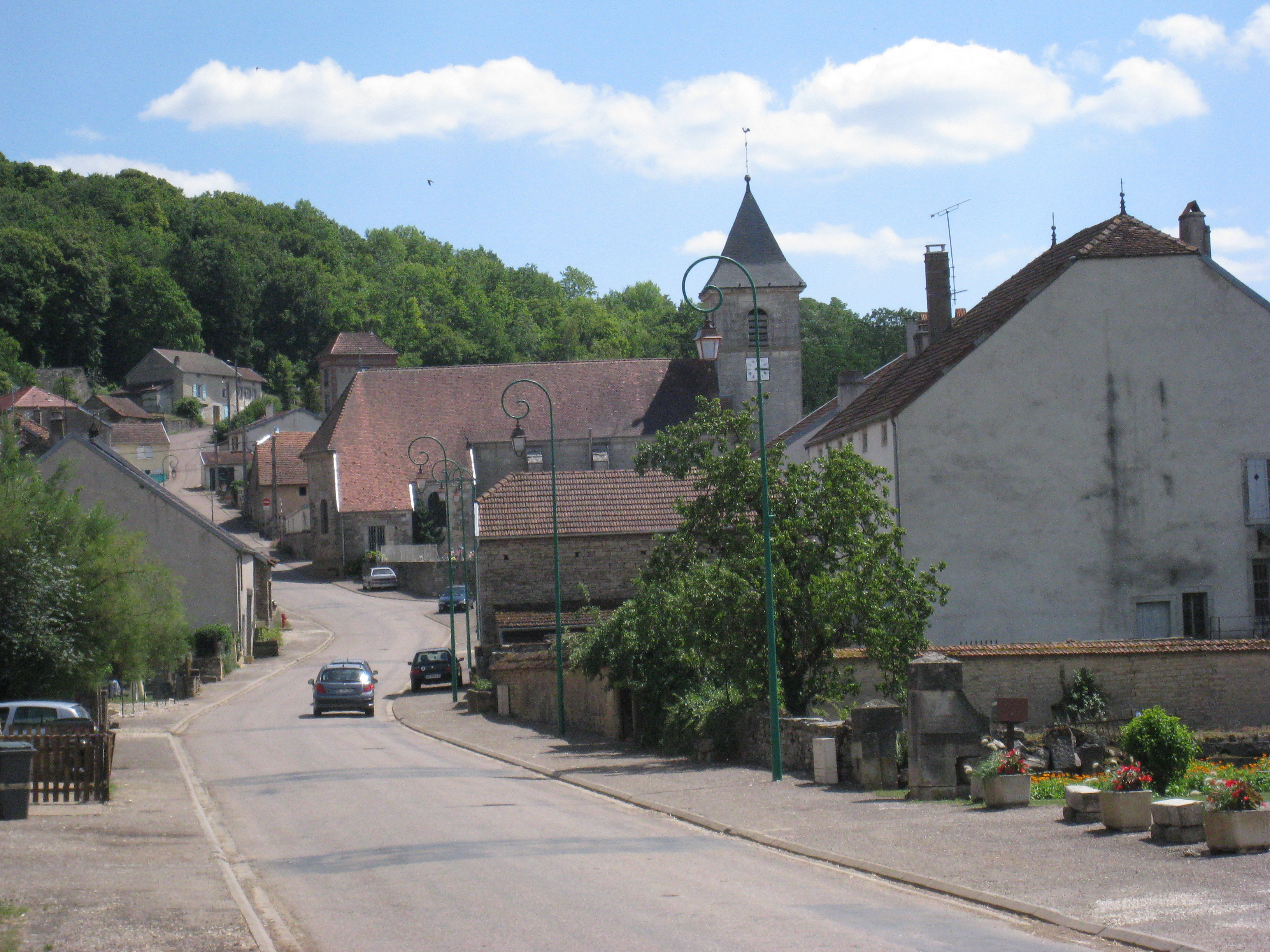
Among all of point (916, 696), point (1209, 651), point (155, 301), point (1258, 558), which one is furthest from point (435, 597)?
point (155, 301)

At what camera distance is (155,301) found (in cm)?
12250

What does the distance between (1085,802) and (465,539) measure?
116 ft

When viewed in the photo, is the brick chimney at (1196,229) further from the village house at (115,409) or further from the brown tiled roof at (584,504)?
the village house at (115,409)

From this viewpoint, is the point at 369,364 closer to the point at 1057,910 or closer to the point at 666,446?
the point at 666,446

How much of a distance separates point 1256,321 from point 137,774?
1108 inches

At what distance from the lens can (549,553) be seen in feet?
124

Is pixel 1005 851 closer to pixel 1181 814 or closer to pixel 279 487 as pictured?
pixel 1181 814

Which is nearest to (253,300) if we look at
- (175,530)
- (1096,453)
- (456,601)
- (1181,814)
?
(456,601)

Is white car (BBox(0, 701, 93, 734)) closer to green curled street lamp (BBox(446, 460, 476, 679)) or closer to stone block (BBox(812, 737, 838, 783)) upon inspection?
stone block (BBox(812, 737, 838, 783))

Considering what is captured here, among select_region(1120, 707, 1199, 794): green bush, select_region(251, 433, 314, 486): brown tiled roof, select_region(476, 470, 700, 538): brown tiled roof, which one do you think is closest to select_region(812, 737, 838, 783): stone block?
select_region(1120, 707, 1199, 794): green bush

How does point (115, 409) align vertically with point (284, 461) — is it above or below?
above

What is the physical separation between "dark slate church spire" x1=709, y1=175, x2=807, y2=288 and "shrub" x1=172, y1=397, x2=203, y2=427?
67999 millimetres

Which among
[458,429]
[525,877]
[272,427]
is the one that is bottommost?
[525,877]

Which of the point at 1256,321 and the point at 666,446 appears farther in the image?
the point at 1256,321
